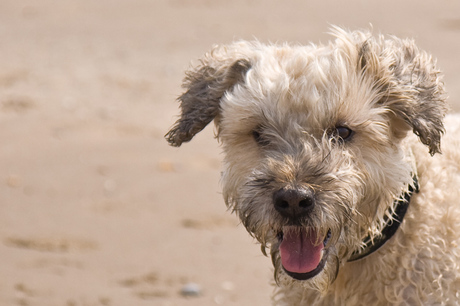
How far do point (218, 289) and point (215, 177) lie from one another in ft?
6.18

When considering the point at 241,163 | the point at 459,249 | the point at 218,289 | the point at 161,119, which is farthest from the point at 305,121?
the point at 161,119

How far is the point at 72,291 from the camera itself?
19.6 ft

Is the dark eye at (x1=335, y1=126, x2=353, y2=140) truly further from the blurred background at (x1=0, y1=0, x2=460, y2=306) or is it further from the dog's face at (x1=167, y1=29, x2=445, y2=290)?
the blurred background at (x1=0, y1=0, x2=460, y2=306)

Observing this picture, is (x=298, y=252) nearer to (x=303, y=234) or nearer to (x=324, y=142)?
(x=303, y=234)

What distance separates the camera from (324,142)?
12.7ft

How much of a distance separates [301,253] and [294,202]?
1.15 feet

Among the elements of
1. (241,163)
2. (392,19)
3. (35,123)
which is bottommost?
(241,163)

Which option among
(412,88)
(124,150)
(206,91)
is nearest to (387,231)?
(412,88)

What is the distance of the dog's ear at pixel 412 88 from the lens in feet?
13.1

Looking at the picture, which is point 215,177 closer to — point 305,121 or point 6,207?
point 6,207

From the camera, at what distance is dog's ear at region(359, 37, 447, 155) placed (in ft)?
13.1

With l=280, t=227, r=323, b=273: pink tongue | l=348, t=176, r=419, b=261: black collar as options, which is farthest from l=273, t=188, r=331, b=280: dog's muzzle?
l=348, t=176, r=419, b=261: black collar

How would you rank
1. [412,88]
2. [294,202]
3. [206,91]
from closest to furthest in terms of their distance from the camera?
[294,202] → [412,88] → [206,91]

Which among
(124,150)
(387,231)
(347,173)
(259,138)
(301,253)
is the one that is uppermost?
(124,150)
